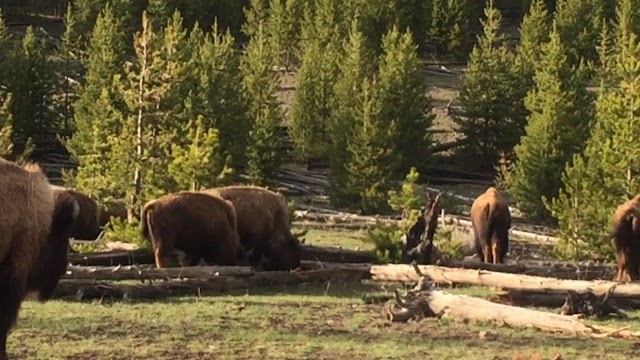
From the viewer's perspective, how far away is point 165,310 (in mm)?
16750

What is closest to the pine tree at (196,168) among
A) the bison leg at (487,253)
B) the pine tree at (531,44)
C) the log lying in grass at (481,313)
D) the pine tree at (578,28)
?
the bison leg at (487,253)

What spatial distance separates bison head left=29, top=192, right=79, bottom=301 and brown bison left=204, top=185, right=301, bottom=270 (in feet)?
38.5

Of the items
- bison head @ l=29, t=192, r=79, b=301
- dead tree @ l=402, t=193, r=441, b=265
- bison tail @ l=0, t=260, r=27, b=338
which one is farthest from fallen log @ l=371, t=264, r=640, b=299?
bison tail @ l=0, t=260, r=27, b=338

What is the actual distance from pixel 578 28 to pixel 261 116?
34459 millimetres

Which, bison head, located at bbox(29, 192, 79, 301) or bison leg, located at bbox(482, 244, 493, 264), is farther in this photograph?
bison leg, located at bbox(482, 244, 493, 264)

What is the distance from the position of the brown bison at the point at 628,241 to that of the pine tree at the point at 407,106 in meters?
33.2

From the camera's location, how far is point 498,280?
66.5ft

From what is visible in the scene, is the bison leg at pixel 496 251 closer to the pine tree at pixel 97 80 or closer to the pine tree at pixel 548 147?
the pine tree at pixel 548 147

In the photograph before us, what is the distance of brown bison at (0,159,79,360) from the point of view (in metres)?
11.0

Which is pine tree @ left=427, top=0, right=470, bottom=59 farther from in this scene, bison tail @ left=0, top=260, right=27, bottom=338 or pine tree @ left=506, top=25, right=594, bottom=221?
bison tail @ left=0, top=260, right=27, bottom=338

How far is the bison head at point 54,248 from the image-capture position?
11.8 m

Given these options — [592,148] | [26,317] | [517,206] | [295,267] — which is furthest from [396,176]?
[26,317]

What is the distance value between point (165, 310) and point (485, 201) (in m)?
12.8

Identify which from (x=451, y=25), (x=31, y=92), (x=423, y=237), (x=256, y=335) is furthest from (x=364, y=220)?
(x=451, y=25)
